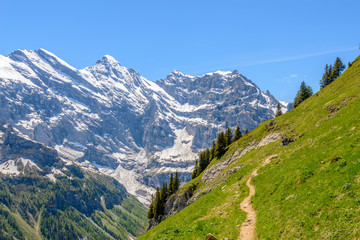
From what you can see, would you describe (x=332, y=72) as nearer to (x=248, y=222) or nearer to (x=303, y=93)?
(x=303, y=93)

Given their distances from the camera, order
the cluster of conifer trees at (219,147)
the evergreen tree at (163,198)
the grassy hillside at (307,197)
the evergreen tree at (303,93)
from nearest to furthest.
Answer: the grassy hillside at (307,197)
the cluster of conifer trees at (219,147)
the evergreen tree at (163,198)
the evergreen tree at (303,93)

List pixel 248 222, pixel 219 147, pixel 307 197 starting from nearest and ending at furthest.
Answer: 1. pixel 307 197
2. pixel 248 222
3. pixel 219 147

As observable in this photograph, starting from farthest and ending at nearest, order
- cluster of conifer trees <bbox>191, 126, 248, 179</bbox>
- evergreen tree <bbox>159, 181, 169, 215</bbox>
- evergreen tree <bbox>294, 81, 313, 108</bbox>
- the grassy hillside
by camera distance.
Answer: evergreen tree <bbox>294, 81, 313, 108</bbox> → evergreen tree <bbox>159, 181, 169, 215</bbox> → cluster of conifer trees <bbox>191, 126, 248, 179</bbox> → the grassy hillside

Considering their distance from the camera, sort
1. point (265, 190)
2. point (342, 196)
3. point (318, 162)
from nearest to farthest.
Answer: point (342, 196)
point (318, 162)
point (265, 190)

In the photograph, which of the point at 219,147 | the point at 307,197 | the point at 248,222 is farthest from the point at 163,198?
the point at 307,197

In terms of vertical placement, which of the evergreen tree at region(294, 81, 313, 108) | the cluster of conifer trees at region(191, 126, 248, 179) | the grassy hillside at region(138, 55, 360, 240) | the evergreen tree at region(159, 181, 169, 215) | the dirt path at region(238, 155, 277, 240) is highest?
the evergreen tree at region(294, 81, 313, 108)

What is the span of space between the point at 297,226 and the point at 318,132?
77.9 feet

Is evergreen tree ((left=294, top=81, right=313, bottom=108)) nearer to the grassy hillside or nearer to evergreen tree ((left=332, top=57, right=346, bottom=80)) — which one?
evergreen tree ((left=332, top=57, right=346, bottom=80))

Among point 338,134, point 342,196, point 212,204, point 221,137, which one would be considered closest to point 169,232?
point 212,204

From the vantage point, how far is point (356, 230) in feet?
46.2

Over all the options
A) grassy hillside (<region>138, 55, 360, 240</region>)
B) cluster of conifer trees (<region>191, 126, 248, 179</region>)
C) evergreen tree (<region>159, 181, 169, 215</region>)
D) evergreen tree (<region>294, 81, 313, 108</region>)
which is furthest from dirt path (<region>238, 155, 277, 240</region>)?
evergreen tree (<region>294, 81, 313, 108</region>)

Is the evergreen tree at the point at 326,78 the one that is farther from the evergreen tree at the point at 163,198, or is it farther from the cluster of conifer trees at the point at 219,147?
the evergreen tree at the point at 163,198

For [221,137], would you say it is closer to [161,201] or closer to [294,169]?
[161,201]

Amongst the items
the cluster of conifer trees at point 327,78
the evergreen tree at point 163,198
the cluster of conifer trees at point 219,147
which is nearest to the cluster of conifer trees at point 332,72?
the cluster of conifer trees at point 327,78
